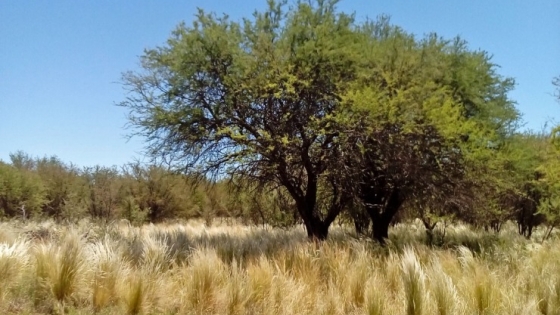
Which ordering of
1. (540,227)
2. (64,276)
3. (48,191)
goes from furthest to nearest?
(48,191) → (540,227) → (64,276)

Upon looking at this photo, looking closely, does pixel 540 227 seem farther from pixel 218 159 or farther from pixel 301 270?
pixel 301 270

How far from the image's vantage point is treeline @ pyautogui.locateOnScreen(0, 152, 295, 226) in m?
29.2

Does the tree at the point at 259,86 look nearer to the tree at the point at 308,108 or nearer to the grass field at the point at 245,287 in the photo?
the tree at the point at 308,108

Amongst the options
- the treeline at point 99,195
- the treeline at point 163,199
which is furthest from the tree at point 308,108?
the treeline at point 99,195

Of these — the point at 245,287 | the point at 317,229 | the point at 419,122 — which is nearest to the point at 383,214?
the point at 317,229

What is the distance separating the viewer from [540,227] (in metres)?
28.6

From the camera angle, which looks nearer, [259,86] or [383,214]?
[259,86]

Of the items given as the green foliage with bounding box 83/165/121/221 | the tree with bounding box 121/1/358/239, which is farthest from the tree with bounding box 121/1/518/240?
the green foliage with bounding box 83/165/121/221

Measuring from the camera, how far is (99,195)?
3169cm

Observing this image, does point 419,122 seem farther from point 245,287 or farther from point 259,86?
point 245,287

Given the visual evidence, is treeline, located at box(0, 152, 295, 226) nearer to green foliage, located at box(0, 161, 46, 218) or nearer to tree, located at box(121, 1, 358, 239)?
green foliage, located at box(0, 161, 46, 218)

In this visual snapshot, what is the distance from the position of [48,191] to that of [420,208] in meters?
27.9

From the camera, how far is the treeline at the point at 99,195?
29.2m

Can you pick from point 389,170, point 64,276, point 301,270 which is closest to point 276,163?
point 389,170
